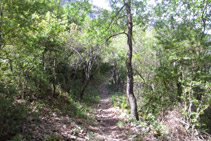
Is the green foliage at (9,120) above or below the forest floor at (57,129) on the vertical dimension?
above

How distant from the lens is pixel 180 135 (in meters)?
5.41

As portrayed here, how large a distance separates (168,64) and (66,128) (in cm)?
578

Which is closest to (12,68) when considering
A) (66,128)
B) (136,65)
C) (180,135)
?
(66,128)

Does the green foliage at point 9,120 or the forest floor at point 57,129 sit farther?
the forest floor at point 57,129

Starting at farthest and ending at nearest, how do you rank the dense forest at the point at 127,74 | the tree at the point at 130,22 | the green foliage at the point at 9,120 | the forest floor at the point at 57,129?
1. the tree at the point at 130,22
2. the dense forest at the point at 127,74
3. the forest floor at the point at 57,129
4. the green foliage at the point at 9,120

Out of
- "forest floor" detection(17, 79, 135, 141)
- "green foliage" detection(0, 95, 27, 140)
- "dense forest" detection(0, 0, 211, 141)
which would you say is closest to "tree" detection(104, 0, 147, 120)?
"dense forest" detection(0, 0, 211, 141)

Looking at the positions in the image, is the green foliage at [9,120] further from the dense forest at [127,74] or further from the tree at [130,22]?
the tree at [130,22]

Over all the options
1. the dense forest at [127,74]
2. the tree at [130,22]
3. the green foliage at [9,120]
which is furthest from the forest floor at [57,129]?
the tree at [130,22]

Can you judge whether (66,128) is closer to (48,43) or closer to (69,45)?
(48,43)

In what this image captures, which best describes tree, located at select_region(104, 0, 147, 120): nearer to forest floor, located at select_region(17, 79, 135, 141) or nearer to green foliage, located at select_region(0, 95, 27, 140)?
forest floor, located at select_region(17, 79, 135, 141)

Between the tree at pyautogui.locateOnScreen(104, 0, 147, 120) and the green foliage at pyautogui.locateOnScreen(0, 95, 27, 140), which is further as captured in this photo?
the tree at pyautogui.locateOnScreen(104, 0, 147, 120)

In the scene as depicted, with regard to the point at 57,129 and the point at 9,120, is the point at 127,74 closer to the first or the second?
the point at 57,129

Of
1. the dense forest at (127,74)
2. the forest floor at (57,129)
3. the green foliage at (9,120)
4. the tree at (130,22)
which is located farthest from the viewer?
the tree at (130,22)

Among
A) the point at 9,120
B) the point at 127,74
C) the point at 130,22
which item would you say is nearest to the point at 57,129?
the point at 9,120
